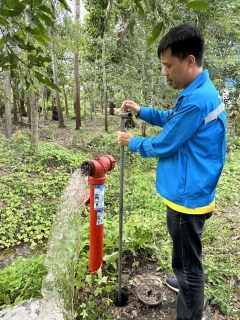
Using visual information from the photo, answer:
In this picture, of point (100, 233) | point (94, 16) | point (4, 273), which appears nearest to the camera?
point (100, 233)

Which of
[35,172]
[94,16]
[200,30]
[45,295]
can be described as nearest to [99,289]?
[45,295]

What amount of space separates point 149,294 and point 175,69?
176cm

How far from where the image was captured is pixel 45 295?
198cm

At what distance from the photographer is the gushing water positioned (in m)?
1.94

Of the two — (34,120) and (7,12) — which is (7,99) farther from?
(7,12)

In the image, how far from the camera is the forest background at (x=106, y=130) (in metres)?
1.22

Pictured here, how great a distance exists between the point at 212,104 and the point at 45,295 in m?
1.84

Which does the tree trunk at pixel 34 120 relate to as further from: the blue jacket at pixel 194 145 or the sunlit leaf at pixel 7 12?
the sunlit leaf at pixel 7 12

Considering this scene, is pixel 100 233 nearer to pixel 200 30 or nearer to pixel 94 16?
pixel 200 30

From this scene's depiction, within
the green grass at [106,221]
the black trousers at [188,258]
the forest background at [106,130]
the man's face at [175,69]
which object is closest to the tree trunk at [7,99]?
the forest background at [106,130]

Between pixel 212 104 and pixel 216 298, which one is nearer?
pixel 212 104

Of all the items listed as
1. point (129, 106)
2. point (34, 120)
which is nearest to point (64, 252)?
point (129, 106)

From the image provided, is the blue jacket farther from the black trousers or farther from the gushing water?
the gushing water

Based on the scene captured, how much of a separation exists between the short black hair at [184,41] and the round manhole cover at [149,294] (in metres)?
1.81
